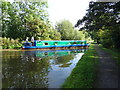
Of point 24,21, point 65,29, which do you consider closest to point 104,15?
point 24,21

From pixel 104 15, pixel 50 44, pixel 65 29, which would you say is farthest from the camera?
pixel 65 29

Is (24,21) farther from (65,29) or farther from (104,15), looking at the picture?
(104,15)

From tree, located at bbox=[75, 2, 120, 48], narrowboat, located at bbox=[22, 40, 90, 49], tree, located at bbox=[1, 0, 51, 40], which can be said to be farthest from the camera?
tree, located at bbox=[1, 0, 51, 40]

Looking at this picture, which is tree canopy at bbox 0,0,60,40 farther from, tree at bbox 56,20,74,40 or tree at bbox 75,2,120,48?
tree at bbox 75,2,120,48

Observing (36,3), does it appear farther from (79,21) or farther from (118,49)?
(118,49)

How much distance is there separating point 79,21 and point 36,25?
17.2 m

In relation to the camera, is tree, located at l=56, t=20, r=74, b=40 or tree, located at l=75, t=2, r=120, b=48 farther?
tree, located at l=56, t=20, r=74, b=40

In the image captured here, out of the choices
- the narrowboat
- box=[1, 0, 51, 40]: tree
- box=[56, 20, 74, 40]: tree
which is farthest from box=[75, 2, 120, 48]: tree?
box=[56, 20, 74, 40]: tree

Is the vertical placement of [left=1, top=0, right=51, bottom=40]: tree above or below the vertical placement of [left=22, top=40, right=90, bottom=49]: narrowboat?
above

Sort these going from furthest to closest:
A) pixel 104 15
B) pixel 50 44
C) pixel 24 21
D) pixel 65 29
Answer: pixel 65 29 → pixel 24 21 → pixel 50 44 → pixel 104 15

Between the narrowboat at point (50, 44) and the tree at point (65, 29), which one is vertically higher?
the tree at point (65, 29)

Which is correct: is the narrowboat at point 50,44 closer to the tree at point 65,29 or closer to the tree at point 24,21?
the tree at point 24,21

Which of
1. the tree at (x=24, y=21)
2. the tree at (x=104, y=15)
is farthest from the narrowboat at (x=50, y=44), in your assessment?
the tree at (x=104, y=15)

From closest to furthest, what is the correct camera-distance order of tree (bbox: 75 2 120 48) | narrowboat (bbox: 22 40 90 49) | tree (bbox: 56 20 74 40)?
tree (bbox: 75 2 120 48), narrowboat (bbox: 22 40 90 49), tree (bbox: 56 20 74 40)
